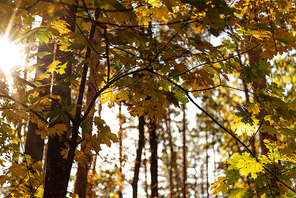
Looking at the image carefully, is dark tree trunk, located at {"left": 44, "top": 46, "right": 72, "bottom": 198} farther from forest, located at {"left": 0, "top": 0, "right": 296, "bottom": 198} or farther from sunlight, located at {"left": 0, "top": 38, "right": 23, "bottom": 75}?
sunlight, located at {"left": 0, "top": 38, "right": 23, "bottom": 75}

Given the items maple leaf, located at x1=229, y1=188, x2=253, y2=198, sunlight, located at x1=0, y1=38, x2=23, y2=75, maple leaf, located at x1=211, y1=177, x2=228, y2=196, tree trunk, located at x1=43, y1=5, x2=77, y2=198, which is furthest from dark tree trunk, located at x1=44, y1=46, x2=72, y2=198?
maple leaf, located at x1=229, y1=188, x2=253, y2=198

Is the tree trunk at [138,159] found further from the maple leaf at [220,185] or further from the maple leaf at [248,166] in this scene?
the maple leaf at [248,166]

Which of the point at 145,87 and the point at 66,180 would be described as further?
the point at 66,180

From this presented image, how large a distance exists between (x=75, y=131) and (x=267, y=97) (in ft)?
5.13

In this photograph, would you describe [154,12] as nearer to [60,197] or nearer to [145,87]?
[145,87]

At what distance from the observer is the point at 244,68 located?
2.20 m

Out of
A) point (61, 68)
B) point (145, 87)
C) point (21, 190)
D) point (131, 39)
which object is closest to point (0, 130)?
point (21, 190)

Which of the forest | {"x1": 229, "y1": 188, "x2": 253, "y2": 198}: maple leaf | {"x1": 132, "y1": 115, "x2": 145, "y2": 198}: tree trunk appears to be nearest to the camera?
the forest

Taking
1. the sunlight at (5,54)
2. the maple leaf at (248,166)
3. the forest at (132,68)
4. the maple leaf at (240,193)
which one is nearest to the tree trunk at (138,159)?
the forest at (132,68)

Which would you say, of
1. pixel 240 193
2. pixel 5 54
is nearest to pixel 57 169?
pixel 5 54

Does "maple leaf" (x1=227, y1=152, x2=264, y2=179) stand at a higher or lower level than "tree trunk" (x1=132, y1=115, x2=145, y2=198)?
lower

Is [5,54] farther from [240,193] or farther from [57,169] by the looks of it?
[240,193]

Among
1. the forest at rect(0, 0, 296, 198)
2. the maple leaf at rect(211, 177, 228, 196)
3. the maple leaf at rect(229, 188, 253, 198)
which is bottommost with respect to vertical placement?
the maple leaf at rect(229, 188, 253, 198)

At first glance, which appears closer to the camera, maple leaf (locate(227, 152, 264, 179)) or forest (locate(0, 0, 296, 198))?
forest (locate(0, 0, 296, 198))
